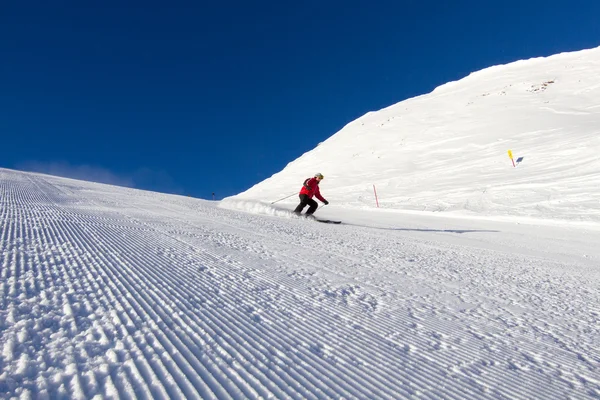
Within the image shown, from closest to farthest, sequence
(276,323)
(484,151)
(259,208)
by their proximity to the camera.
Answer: (276,323) < (259,208) < (484,151)

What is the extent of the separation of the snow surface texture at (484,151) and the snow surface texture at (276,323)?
11714mm

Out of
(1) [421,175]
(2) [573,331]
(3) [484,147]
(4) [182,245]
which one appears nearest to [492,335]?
A: (2) [573,331]

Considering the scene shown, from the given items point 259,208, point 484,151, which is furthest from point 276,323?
point 484,151

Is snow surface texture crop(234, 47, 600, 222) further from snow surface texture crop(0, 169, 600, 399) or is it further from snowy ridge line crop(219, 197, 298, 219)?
snow surface texture crop(0, 169, 600, 399)

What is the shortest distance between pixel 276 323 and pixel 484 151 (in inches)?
1096

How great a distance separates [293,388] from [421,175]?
2507 centimetres

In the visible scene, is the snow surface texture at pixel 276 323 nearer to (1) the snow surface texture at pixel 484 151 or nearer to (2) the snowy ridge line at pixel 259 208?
(2) the snowy ridge line at pixel 259 208

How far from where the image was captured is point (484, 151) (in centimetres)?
2703

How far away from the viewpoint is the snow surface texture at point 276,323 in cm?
216

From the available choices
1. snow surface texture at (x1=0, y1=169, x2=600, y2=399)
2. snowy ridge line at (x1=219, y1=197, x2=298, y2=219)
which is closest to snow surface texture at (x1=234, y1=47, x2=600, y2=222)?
snowy ridge line at (x1=219, y1=197, x2=298, y2=219)

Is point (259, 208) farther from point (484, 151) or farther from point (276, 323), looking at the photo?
point (484, 151)

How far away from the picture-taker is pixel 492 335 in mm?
3156

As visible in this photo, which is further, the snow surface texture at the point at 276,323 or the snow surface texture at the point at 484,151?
the snow surface texture at the point at 484,151

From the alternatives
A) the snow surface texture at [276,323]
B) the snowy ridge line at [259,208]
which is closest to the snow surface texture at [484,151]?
the snowy ridge line at [259,208]
